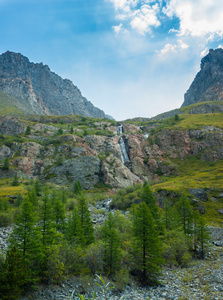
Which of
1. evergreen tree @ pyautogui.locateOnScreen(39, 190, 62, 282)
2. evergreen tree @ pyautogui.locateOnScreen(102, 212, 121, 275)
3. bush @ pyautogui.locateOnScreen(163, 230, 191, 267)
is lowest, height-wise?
bush @ pyautogui.locateOnScreen(163, 230, 191, 267)

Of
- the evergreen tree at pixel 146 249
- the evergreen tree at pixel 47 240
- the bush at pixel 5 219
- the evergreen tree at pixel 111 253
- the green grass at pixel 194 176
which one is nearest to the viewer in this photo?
the evergreen tree at pixel 47 240

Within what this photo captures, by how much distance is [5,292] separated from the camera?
18.5m

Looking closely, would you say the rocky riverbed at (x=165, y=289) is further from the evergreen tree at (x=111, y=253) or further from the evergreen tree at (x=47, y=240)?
the evergreen tree at (x=111, y=253)

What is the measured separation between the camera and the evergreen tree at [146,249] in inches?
1147

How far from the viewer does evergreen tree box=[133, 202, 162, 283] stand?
2912 cm

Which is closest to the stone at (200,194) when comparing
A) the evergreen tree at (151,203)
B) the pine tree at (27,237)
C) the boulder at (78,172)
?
the evergreen tree at (151,203)

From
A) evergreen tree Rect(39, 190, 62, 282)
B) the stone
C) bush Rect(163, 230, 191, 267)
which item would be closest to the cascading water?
the stone

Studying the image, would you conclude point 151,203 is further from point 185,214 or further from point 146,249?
point 146,249

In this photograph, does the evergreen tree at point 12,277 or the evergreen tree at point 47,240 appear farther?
the evergreen tree at point 47,240

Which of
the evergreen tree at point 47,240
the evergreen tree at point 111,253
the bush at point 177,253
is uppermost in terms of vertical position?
the evergreen tree at point 47,240

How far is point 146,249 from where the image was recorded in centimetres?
3052

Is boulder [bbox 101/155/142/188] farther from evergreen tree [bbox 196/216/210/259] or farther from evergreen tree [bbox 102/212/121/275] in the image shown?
evergreen tree [bbox 102/212/121/275]

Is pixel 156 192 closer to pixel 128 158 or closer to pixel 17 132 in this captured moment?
pixel 128 158

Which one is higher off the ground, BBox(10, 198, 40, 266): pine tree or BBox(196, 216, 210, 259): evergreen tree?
BBox(10, 198, 40, 266): pine tree
